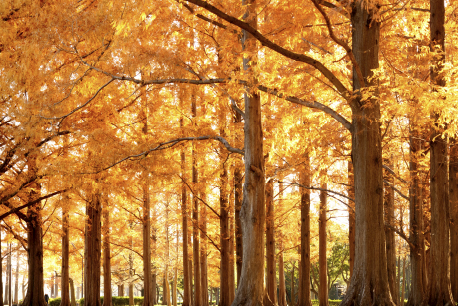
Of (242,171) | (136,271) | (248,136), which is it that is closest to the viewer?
(248,136)

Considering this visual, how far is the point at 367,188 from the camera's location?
6.83m

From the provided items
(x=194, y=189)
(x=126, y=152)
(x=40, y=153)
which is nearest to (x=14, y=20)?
(x=40, y=153)

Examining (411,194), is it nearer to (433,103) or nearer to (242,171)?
(242,171)

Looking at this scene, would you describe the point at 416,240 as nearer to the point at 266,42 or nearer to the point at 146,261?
the point at 266,42

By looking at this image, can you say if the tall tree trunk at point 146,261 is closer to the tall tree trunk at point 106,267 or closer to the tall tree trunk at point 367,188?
the tall tree trunk at point 106,267

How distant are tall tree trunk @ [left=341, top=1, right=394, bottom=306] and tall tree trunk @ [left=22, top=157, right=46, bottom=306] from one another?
10.3 m

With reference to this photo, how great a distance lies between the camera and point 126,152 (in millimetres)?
10133

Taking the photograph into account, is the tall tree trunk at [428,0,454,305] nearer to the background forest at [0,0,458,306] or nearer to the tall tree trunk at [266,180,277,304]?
the background forest at [0,0,458,306]

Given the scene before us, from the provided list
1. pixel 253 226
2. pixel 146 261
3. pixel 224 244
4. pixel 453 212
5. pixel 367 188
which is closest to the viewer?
pixel 367 188

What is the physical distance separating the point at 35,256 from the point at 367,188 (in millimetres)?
11442

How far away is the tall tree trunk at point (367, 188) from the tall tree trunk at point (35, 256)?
1030 centimetres

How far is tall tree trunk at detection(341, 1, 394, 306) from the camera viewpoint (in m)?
Answer: 6.59

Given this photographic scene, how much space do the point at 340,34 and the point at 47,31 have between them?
19.5ft

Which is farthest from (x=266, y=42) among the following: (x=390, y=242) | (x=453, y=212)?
(x=390, y=242)
